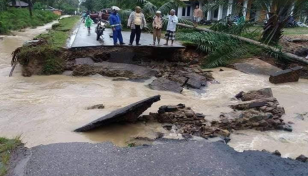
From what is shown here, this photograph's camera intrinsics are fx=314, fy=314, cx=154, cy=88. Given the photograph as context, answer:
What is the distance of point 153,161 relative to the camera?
13.6 ft

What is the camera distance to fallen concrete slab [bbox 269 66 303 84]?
10.2 m

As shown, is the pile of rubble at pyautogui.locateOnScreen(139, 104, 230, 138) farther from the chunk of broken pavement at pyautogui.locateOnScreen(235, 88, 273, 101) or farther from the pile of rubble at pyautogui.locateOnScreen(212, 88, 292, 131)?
the chunk of broken pavement at pyautogui.locateOnScreen(235, 88, 273, 101)

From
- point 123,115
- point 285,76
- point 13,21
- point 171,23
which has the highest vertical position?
point 171,23

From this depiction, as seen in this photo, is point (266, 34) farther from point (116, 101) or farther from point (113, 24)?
point (116, 101)

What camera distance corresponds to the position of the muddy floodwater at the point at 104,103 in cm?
555

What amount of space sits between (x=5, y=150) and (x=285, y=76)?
29.1 feet

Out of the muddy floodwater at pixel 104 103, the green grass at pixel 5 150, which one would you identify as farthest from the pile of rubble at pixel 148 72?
the green grass at pixel 5 150

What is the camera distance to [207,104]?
793cm

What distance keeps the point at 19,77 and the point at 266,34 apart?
998cm

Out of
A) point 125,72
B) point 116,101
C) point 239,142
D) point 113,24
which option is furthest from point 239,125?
point 113,24

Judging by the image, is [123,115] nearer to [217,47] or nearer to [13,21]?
[217,47]

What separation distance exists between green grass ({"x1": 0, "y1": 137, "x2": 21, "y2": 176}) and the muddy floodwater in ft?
1.14

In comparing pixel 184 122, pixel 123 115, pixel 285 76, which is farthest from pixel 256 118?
pixel 285 76

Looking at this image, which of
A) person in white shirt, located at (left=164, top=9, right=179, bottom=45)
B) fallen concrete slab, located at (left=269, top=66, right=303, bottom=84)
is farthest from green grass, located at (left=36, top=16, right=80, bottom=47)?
fallen concrete slab, located at (left=269, top=66, right=303, bottom=84)
